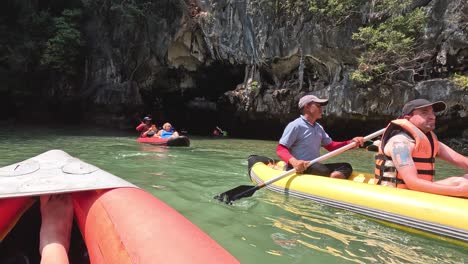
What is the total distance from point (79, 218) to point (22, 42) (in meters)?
18.0

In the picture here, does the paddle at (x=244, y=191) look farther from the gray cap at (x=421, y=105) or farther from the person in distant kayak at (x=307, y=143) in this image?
the gray cap at (x=421, y=105)

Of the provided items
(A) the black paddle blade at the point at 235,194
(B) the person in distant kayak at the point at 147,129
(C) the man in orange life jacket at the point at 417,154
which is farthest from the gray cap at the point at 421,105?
(B) the person in distant kayak at the point at 147,129

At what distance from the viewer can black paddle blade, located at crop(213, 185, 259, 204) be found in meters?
3.88

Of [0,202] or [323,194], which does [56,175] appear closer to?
[0,202]

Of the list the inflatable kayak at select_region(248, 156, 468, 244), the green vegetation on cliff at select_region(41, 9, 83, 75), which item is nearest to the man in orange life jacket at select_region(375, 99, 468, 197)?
the inflatable kayak at select_region(248, 156, 468, 244)

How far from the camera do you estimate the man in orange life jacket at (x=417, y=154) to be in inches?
118

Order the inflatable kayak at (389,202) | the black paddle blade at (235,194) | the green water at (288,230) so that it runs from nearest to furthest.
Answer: the green water at (288,230)
the inflatable kayak at (389,202)
the black paddle blade at (235,194)

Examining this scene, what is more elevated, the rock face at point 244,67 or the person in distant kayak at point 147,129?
the rock face at point 244,67

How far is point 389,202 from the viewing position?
304cm

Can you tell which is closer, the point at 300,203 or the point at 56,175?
the point at 56,175

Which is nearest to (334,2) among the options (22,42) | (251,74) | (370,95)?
(370,95)

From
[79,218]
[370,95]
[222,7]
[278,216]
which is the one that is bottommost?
[278,216]

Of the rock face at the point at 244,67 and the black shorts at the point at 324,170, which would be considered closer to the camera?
the black shorts at the point at 324,170

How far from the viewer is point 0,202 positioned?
1982mm
